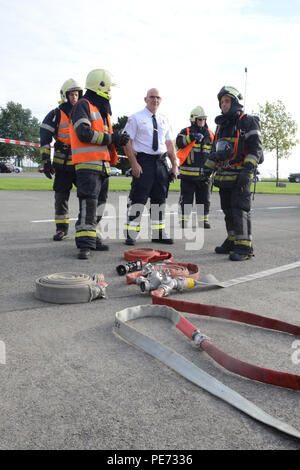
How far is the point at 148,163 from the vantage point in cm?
681

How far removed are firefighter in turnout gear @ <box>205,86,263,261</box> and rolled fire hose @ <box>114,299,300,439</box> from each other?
2.70m

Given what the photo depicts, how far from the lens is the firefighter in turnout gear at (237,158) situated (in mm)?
5758

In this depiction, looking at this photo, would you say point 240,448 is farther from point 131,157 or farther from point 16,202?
point 16,202

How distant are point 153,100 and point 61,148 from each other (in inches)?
63.4

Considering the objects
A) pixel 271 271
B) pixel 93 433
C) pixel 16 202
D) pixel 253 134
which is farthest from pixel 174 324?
pixel 16 202

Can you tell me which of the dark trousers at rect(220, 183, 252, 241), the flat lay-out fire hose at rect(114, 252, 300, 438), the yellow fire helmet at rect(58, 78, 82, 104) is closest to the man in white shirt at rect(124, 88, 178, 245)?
the yellow fire helmet at rect(58, 78, 82, 104)

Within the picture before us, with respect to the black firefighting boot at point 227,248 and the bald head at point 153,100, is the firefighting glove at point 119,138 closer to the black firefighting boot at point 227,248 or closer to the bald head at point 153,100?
the bald head at point 153,100

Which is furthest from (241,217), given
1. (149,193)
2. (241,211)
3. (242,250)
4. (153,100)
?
(153,100)

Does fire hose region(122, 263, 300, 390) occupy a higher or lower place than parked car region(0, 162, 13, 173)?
lower

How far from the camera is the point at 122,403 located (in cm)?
204

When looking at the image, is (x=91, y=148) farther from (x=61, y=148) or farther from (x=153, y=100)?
(x=153, y=100)

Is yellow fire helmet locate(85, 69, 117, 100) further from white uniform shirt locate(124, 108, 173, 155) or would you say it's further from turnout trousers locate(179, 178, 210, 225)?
turnout trousers locate(179, 178, 210, 225)

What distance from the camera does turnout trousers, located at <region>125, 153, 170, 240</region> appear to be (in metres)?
6.68

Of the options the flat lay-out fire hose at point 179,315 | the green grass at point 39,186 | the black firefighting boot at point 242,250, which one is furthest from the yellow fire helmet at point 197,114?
the green grass at point 39,186
